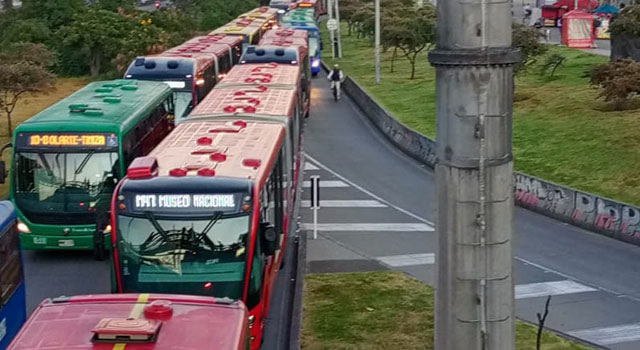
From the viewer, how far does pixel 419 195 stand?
87.8 feet

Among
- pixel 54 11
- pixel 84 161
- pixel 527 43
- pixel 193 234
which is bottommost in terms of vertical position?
pixel 193 234

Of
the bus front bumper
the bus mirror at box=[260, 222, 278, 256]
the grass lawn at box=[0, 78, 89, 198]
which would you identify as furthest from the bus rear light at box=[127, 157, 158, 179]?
the grass lawn at box=[0, 78, 89, 198]

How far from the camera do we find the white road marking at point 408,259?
20.1 metres

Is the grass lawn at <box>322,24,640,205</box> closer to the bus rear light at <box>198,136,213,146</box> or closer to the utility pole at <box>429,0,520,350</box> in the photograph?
the bus rear light at <box>198,136,213,146</box>

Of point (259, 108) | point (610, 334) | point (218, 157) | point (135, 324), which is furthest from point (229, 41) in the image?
point (135, 324)

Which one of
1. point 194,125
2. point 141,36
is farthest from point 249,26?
point 194,125

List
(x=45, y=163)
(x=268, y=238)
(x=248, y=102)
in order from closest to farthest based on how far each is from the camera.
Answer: (x=268, y=238), (x=45, y=163), (x=248, y=102)

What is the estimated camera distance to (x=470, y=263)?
9.41 metres

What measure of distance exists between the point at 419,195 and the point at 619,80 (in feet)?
27.4

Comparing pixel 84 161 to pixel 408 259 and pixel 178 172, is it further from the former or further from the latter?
pixel 408 259

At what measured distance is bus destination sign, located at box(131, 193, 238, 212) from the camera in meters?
13.6

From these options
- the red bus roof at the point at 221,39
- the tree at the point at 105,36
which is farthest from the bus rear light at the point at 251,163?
the tree at the point at 105,36

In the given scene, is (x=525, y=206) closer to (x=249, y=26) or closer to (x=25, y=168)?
(x=25, y=168)

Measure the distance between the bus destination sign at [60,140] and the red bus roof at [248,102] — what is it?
2273mm
